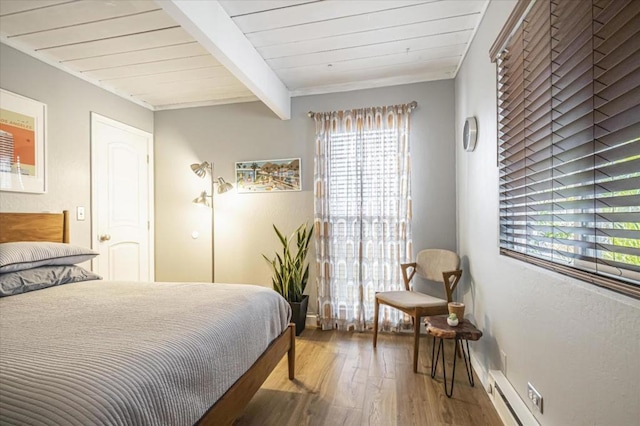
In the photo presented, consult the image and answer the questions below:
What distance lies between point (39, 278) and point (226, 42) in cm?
190

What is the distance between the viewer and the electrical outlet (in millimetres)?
1303

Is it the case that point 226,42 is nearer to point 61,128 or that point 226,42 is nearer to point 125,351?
point 61,128

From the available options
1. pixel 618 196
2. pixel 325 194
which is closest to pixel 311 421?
pixel 618 196

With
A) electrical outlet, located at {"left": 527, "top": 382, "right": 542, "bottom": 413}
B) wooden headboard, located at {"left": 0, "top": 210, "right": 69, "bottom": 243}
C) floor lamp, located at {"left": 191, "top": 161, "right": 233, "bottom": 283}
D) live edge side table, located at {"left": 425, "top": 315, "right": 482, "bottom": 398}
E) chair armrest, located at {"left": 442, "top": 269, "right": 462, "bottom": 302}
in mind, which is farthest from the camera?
floor lamp, located at {"left": 191, "top": 161, "right": 233, "bottom": 283}

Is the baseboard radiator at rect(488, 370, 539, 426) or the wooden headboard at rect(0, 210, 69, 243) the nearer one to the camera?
the baseboard radiator at rect(488, 370, 539, 426)

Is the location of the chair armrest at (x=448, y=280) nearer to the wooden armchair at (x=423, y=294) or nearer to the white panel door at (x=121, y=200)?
the wooden armchair at (x=423, y=294)

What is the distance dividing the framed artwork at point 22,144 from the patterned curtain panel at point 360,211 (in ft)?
7.48

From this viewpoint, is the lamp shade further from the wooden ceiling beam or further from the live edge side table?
the live edge side table

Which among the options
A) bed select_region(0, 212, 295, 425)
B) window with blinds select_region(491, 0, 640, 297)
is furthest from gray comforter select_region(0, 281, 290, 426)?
window with blinds select_region(491, 0, 640, 297)

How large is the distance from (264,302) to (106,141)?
8.10ft

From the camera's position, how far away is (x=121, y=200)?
316 cm

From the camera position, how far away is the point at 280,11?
197 cm

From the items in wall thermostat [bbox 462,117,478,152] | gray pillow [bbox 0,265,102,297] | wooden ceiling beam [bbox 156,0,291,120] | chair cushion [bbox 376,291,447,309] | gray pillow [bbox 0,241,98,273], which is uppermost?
wooden ceiling beam [bbox 156,0,291,120]

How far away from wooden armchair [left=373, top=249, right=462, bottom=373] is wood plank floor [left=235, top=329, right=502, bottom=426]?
21cm
